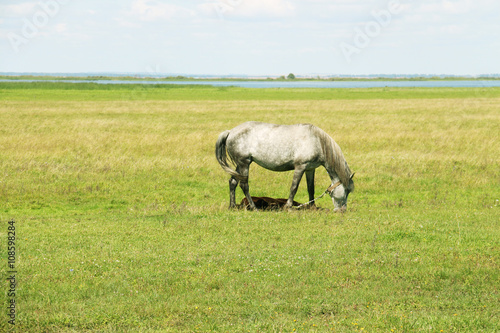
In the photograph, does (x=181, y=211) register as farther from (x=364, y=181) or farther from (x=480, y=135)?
(x=480, y=135)

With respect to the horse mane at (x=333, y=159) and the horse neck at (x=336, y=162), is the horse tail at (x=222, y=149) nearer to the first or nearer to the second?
the horse mane at (x=333, y=159)

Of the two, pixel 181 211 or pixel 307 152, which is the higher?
pixel 307 152

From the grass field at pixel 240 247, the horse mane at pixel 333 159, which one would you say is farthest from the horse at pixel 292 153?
the grass field at pixel 240 247

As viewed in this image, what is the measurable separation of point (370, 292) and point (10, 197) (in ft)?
38.7

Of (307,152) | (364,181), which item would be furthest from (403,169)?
(307,152)

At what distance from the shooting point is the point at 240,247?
390 inches

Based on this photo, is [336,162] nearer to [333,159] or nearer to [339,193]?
[333,159]

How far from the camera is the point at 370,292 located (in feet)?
25.1

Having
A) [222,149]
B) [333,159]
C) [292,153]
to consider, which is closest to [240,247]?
[292,153]

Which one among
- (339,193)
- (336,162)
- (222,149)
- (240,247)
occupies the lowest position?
(240,247)

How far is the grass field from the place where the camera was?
6.86m

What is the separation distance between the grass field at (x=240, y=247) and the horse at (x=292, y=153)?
78cm

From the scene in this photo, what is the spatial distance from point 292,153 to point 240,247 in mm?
3819

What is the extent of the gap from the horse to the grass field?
2.56 feet
